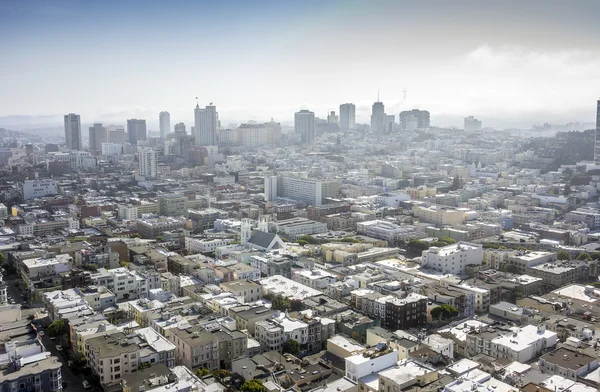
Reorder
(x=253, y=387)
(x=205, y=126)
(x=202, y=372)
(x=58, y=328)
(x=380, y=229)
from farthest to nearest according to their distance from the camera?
(x=205, y=126)
(x=380, y=229)
(x=58, y=328)
(x=202, y=372)
(x=253, y=387)

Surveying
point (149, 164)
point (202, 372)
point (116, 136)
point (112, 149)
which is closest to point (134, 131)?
point (116, 136)

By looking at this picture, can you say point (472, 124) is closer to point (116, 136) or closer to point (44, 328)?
point (116, 136)

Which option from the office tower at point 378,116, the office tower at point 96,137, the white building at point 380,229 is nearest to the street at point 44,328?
the white building at point 380,229

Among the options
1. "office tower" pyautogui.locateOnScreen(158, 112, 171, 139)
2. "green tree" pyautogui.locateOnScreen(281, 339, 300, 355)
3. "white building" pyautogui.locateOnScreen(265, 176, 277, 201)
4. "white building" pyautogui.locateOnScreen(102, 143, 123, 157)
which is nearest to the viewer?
"green tree" pyautogui.locateOnScreen(281, 339, 300, 355)

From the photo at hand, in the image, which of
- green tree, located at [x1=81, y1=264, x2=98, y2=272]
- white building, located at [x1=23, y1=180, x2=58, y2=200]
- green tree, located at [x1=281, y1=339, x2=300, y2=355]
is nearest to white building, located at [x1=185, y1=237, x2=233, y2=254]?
green tree, located at [x1=81, y1=264, x2=98, y2=272]

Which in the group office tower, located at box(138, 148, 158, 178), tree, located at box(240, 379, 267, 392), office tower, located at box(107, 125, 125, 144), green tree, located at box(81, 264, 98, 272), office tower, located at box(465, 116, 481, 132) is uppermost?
office tower, located at box(465, 116, 481, 132)

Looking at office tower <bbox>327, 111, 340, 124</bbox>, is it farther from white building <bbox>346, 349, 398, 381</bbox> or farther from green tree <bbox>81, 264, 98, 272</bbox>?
white building <bbox>346, 349, 398, 381</bbox>
